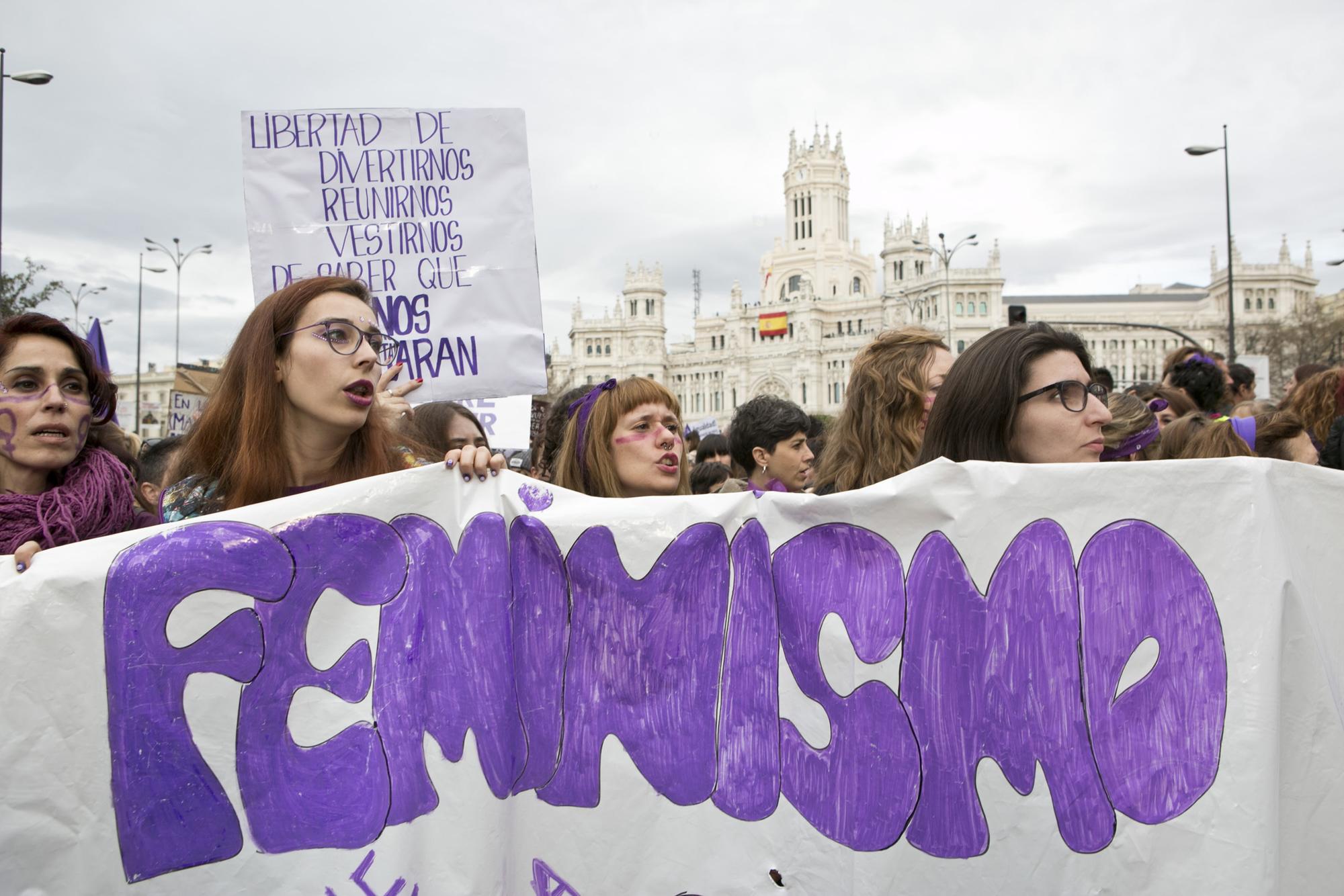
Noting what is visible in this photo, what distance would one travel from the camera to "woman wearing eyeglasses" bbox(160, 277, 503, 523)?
8.56 feet

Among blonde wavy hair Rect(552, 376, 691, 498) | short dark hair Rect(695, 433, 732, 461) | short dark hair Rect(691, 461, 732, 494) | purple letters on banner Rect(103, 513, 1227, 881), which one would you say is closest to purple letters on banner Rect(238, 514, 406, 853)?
purple letters on banner Rect(103, 513, 1227, 881)

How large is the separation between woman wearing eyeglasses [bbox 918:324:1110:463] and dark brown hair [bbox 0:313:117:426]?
247cm

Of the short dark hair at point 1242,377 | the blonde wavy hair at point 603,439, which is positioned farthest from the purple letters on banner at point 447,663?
the short dark hair at point 1242,377

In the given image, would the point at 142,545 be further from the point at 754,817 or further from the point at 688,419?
the point at 688,419

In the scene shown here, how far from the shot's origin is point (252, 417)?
262 centimetres

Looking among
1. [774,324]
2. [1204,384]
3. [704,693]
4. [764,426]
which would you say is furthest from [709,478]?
[774,324]

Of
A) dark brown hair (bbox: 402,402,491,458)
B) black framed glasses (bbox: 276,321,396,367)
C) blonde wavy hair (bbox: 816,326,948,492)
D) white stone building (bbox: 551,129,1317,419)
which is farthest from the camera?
white stone building (bbox: 551,129,1317,419)

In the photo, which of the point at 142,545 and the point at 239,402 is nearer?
the point at 142,545

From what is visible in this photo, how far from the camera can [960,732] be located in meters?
2.29

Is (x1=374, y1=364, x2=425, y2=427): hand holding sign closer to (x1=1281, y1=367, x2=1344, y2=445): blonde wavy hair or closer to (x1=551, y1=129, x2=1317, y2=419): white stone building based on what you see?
(x1=1281, y1=367, x2=1344, y2=445): blonde wavy hair

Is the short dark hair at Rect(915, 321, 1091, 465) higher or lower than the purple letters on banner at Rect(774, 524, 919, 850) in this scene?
higher

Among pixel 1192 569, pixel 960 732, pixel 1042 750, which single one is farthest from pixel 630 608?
pixel 1192 569

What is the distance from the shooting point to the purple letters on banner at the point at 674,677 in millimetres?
2264

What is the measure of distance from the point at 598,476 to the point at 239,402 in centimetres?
122
